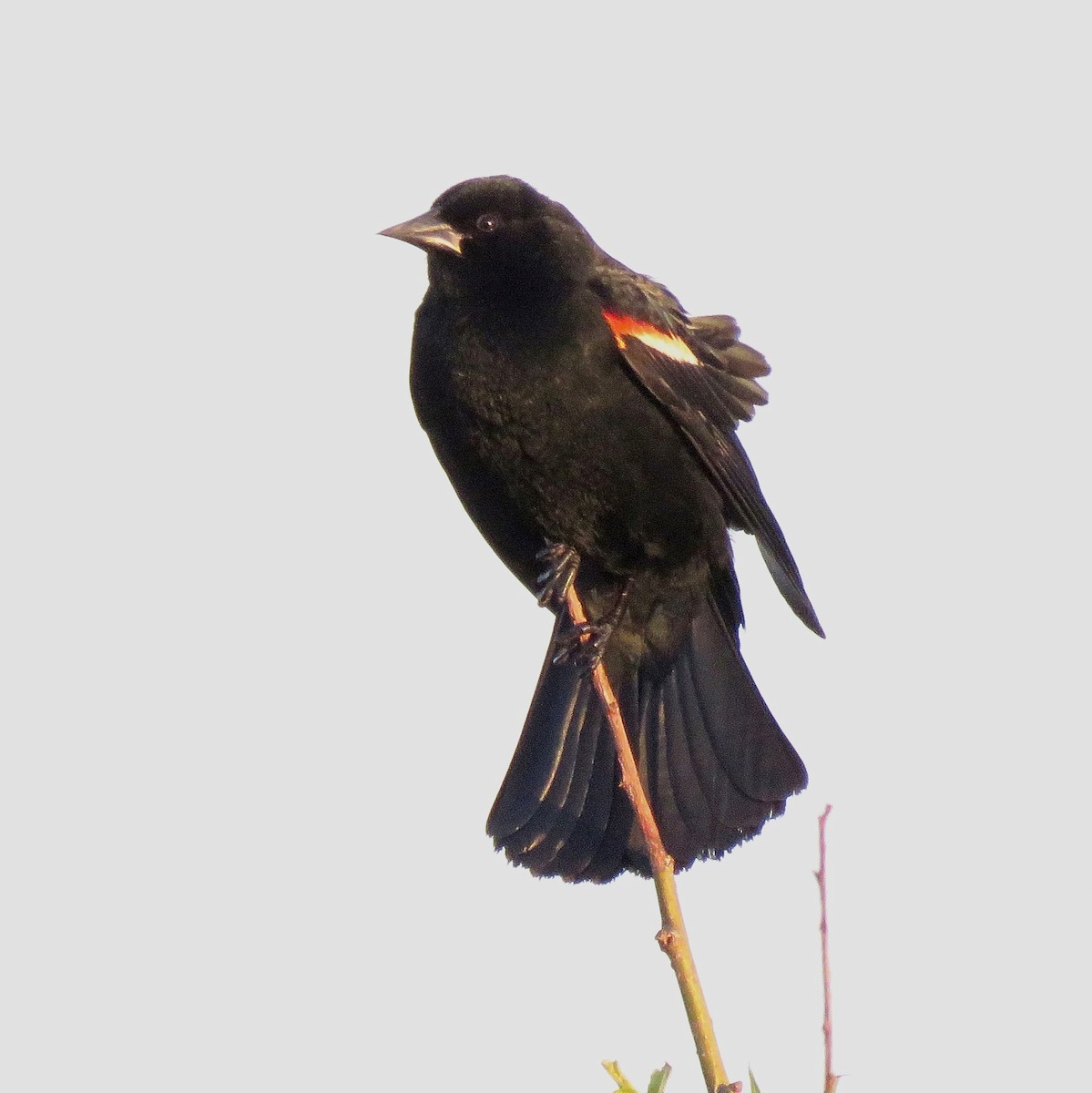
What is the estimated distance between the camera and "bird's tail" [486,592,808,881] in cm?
385

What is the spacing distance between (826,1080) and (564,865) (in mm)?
2159

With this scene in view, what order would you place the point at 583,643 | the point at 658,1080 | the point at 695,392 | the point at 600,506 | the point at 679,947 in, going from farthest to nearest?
the point at 695,392, the point at 583,643, the point at 600,506, the point at 679,947, the point at 658,1080

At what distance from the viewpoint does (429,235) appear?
13.2ft

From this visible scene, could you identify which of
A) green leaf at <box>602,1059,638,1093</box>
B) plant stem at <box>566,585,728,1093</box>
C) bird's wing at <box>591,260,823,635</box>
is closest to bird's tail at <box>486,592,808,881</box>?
bird's wing at <box>591,260,823,635</box>

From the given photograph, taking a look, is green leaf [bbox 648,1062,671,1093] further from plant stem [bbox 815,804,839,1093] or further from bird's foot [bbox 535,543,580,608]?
bird's foot [bbox 535,543,580,608]

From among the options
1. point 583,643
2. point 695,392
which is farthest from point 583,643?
point 695,392

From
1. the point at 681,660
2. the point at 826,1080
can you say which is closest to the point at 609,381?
the point at 681,660

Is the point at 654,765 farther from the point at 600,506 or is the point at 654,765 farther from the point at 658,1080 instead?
the point at 658,1080

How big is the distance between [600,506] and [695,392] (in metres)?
0.44

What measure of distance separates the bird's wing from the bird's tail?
190 millimetres

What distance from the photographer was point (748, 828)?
3.88 metres

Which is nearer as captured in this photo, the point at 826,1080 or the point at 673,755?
the point at 826,1080

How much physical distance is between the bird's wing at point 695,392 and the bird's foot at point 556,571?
0.38 metres

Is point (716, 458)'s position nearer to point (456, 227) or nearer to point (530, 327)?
point (530, 327)
